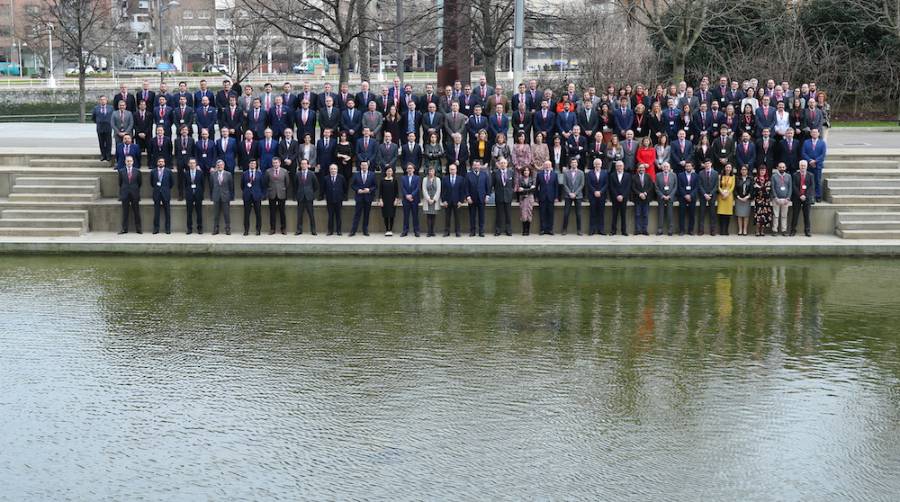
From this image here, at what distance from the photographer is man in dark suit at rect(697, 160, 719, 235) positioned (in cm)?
2337

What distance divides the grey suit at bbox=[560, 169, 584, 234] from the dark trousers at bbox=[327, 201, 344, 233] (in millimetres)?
4710

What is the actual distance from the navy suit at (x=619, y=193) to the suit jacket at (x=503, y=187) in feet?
6.79

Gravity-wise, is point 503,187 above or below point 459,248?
above

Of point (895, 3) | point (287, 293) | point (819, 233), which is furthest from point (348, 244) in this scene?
point (895, 3)

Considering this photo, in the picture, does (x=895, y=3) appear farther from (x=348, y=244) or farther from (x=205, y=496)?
(x=205, y=496)

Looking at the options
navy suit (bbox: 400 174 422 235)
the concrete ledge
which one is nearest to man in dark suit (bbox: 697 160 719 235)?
the concrete ledge

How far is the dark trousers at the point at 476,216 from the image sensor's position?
923 inches

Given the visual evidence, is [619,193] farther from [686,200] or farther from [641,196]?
[686,200]

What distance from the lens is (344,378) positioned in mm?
12961

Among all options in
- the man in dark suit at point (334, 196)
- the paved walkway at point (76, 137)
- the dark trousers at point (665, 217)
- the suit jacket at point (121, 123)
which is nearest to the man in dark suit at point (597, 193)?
the dark trousers at point (665, 217)

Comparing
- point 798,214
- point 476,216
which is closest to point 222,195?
point 476,216

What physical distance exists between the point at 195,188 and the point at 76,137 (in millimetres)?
11674

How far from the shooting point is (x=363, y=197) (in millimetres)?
23406

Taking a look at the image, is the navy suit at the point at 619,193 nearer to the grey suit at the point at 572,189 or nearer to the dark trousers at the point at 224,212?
the grey suit at the point at 572,189
